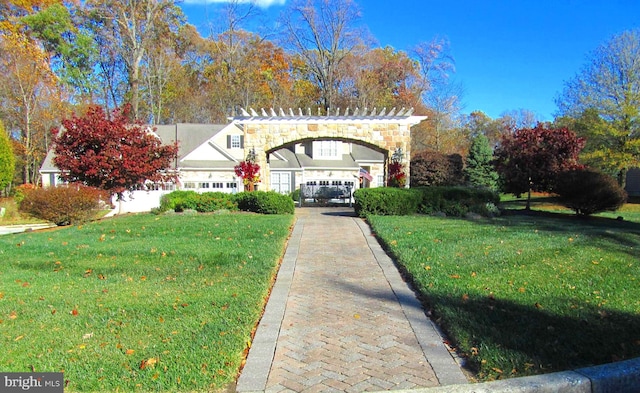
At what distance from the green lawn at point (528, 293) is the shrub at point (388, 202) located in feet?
12.6

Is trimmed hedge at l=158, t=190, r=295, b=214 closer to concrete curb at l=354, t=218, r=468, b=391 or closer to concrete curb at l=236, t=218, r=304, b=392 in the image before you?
concrete curb at l=236, t=218, r=304, b=392

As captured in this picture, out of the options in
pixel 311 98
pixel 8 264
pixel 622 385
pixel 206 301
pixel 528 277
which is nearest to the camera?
pixel 622 385

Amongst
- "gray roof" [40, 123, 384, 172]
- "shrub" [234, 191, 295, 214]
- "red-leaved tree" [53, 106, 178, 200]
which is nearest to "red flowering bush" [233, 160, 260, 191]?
"shrub" [234, 191, 295, 214]

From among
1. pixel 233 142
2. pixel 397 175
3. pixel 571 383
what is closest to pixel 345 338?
pixel 571 383

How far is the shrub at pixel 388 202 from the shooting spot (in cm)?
1347

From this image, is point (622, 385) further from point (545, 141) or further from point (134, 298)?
point (545, 141)

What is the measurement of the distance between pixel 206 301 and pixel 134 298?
3.04ft

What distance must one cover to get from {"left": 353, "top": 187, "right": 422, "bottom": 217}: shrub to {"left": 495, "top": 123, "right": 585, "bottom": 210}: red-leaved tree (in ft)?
16.9

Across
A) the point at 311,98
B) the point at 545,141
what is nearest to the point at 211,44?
A: the point at 311,98

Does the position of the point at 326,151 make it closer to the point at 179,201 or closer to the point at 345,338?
the point at 179,201

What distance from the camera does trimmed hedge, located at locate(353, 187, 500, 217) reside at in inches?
531

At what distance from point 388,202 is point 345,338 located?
31.4ft

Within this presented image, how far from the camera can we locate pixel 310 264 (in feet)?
24.0

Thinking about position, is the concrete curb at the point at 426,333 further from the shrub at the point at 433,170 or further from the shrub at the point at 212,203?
the shrub at the point at 433,170
